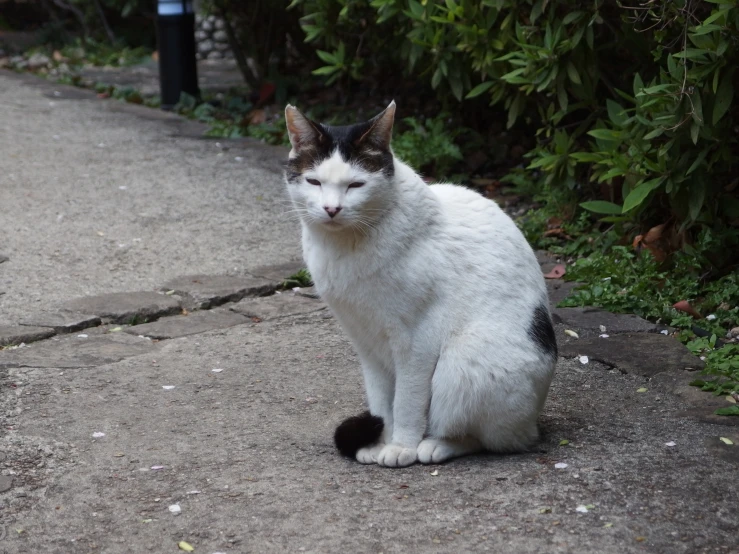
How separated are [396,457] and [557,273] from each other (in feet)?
7.41

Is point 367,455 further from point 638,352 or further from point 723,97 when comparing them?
point 723,97

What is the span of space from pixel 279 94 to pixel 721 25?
524cm

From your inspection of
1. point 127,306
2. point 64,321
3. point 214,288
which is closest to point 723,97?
point 214,288

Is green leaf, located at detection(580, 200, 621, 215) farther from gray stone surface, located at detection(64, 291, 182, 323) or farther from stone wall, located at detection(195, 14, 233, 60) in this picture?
stone wall, located at detection(195, 14, 233, 60)

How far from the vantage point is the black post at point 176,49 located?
8.60m

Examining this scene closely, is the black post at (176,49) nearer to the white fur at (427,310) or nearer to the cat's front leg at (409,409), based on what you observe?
the white fur at (427,310)

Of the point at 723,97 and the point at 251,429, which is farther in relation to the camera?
the point at 723,97

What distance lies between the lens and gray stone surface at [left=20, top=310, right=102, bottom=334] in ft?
14.8

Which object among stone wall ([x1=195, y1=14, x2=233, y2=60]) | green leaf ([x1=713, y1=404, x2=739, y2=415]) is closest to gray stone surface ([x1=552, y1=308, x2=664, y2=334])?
green leaf ([x1=713, y1=404, x2=739, y2=415])

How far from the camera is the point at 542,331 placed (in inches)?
131

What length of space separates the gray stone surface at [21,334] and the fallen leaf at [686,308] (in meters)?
3.02

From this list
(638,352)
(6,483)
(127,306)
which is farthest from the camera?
(127,306)

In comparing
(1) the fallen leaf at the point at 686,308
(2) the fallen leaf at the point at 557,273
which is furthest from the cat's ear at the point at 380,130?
(2) the fallen leaf at the point at 557,273

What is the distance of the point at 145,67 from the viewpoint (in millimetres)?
11664
